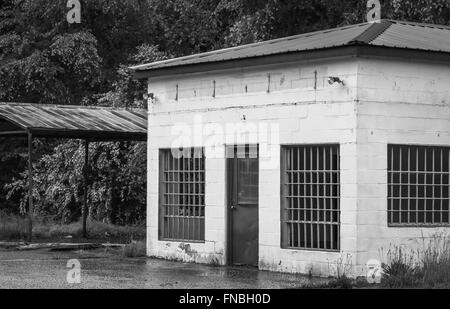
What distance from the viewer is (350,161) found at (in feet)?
51.4

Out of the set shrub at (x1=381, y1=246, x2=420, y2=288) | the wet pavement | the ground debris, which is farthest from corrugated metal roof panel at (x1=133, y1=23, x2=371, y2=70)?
the ground debris

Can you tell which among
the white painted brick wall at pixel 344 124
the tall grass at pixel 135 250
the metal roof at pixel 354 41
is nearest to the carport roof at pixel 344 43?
the metal roof at pixel 354 41

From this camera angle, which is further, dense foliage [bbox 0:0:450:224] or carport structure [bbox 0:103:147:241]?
dense foliage [bbox 0:0:450:224]

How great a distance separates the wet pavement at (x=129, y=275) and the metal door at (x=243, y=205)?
461mm

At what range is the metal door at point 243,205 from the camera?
17641 mm

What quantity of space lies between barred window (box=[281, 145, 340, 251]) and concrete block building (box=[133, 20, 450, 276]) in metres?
0.02

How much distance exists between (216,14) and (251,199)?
607 inches

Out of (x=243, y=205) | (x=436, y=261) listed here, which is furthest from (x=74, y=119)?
(x=436, y=261)

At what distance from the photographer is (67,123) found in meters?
22.7

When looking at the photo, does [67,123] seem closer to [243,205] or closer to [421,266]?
[243,205]

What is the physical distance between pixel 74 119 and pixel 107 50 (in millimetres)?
14428

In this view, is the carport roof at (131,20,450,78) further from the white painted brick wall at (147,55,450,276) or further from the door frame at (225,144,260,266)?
the door frame at (225,144,260,266)

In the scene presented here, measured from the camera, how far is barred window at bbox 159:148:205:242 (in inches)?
738
